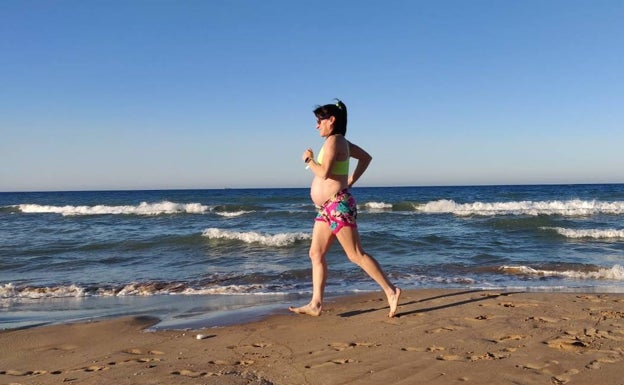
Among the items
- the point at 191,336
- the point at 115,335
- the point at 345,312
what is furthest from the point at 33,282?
the point at 345,312

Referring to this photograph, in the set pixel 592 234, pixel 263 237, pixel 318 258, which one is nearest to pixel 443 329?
pixel 318 258

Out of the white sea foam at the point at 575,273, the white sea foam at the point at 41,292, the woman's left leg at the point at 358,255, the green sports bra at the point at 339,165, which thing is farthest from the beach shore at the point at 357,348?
the white sea foam at the point at 575,273

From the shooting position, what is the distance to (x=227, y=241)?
1292cm

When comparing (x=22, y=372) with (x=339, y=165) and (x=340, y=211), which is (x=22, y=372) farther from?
(x=339, y=165)

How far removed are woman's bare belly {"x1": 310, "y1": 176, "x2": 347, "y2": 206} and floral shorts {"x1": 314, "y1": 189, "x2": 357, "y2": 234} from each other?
0.04 m

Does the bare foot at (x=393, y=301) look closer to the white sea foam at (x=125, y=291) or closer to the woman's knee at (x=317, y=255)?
the woman's knee at (x=317, y=255)

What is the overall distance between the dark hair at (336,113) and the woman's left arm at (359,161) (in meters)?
0.27

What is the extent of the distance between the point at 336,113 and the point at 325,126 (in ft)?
0.45

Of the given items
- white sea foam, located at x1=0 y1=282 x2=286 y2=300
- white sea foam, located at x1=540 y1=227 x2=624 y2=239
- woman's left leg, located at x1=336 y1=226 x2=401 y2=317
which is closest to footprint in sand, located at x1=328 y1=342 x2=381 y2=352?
woman's left leg, located at x1=336 y1=226 x2=401 y2=317

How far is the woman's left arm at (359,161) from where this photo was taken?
14.2ft

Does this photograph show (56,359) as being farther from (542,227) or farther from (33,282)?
(542,227)

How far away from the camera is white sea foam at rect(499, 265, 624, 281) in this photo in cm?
750

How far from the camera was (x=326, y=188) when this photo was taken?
414 centimetres

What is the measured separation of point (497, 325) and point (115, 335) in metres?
3.14
